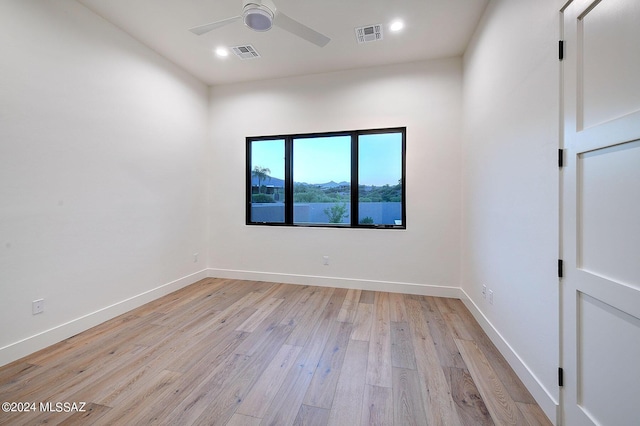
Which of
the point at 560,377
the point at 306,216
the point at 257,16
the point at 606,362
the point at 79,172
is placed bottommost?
the point at 560,377

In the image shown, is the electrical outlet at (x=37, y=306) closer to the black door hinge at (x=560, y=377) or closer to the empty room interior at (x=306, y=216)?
the empty room interior at (x=306, y=216)

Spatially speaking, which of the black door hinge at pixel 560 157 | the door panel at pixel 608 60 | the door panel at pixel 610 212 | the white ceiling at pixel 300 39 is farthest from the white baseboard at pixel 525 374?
the white ceiling at pixel 300 39

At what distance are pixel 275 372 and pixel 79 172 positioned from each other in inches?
100

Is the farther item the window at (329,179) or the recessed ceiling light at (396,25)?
the window at (329,179)

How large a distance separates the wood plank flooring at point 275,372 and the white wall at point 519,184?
262 mm

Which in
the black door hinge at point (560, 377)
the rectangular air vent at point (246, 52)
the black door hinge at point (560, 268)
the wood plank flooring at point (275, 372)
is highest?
the rectangular air vent at point (246, 52)

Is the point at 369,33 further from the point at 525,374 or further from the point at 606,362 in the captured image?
the point at 525,374

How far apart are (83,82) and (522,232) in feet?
13.1

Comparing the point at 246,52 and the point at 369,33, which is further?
the point at 246,52

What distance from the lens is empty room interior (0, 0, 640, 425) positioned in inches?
56.1

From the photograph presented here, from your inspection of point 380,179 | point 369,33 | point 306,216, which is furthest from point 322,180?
point 369,33

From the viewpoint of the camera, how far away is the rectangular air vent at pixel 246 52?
3082mm

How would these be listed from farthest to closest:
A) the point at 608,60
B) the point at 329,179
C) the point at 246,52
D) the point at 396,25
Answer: the point at 329,179 → the point at 246,52 → the point at 396,25 → the point at 608,60

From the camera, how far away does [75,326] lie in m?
2.39
